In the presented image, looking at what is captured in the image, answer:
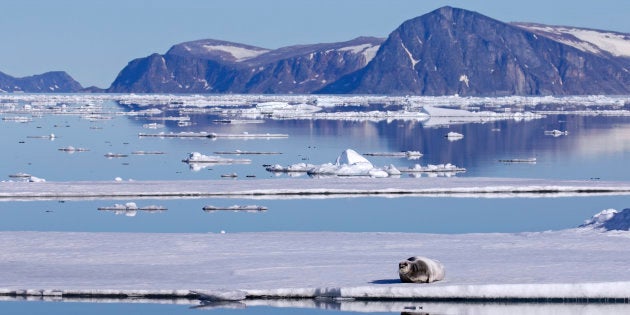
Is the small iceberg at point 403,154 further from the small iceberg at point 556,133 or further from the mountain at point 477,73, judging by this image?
the mountain at point 477,73

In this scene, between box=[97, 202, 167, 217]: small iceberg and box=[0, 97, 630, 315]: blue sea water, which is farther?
box=[97, 202, 167, 217]: small iceberg

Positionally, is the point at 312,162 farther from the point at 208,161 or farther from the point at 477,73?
the point at 477,73

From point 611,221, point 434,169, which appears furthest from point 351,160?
point 611,221

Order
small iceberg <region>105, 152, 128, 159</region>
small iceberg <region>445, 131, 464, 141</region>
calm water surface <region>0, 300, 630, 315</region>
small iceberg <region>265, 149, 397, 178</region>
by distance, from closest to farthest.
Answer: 1. calm water surface <region>0, 300, 630, 315</region>
2. small iceberg <region>265, 149, 397, 178</region>
3. small iceberg <region>105, 152, 128, 159</region>
4. small iceberg <region>445, 131, 464, 141</region>

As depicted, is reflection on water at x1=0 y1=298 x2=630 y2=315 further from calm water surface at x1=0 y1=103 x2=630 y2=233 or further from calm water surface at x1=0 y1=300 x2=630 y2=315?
calm water surface at x1=0 y1=103 x2=630 y2=233

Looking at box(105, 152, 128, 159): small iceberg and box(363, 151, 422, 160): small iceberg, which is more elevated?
box(105, 152, 128, 159): small iceberg

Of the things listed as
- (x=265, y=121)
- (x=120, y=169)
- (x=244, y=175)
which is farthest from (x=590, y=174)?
(x=265, y=121)

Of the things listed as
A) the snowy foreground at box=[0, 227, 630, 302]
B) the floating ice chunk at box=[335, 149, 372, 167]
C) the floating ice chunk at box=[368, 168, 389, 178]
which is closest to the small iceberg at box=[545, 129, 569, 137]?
the floating ice chunk at box=[335, 149, 372, 167]
